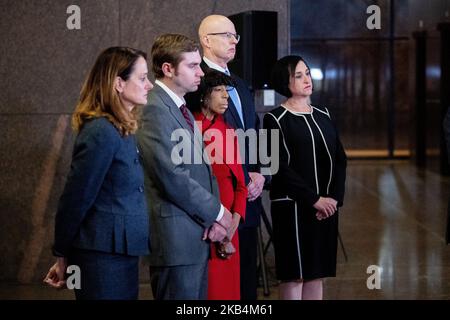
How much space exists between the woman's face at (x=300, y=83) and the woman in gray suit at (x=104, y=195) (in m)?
1.59

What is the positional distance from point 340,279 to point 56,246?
4224 millimetres

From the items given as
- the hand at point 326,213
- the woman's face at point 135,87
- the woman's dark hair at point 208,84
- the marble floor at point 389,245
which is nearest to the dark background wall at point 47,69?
the marble floor at point 389,245

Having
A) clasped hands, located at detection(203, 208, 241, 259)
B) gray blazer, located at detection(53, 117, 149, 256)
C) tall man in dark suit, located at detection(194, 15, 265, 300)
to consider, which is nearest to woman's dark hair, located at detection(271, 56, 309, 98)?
tall man in dark suit, located at detection(194, 15, 265, 300)

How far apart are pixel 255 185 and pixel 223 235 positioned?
2.66ft

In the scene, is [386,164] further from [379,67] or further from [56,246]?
[56,246]

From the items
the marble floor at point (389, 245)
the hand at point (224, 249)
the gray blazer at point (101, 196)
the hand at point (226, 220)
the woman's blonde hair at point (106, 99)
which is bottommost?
the marble floor at point (389, 245)

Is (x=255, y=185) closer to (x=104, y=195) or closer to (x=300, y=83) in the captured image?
(x=300, y=83)

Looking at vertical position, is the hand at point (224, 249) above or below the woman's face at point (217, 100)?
below

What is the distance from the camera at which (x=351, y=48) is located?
717 inches

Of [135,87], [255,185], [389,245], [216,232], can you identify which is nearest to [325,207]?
[255,185]

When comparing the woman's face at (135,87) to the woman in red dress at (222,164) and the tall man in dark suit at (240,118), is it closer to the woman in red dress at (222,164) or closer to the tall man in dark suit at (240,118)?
the woman in red dress at (222,164)

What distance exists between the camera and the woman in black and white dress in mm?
5035

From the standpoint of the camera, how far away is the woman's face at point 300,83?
5.10 metres

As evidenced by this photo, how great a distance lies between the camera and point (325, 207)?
4.99 metres
